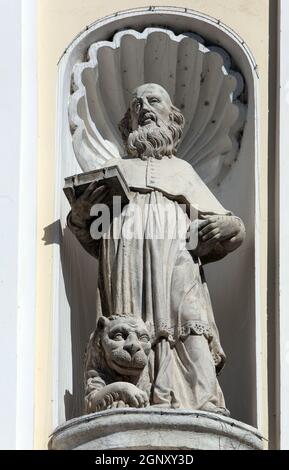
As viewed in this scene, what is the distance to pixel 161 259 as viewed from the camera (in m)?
9.70

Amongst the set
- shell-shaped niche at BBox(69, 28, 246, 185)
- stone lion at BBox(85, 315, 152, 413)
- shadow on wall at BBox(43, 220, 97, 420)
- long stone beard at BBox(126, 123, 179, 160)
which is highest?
shell-shaped niche at BBox(69, 28, 246, 185)

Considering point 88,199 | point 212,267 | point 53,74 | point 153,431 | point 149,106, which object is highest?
point 53,74

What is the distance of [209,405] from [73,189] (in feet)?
3.36

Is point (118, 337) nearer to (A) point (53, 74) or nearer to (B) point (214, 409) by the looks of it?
(B) point (214, 409)

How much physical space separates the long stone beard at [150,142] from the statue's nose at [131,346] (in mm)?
967

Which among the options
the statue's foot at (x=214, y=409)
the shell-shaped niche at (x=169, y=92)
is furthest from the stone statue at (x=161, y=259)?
the shell-shaped niche at (x=169, y=92)

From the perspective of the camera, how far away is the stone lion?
9.38 meters

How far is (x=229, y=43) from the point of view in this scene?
10.4m

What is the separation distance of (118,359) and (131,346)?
7 cm

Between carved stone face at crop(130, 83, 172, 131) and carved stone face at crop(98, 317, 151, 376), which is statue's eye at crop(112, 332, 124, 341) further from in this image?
carved stone face at crop(130, 83, 172, 131)

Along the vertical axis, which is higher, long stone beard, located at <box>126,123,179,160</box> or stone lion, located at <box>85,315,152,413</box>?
long stone beard, located at <box>126,123,179,160</box>

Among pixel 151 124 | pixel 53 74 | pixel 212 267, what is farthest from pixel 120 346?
pixel 53 74

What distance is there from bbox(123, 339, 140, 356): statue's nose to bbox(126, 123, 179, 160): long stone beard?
0.97 m

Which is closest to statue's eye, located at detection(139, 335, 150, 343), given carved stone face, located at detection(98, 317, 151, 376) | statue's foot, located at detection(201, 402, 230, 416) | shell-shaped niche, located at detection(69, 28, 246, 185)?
carved stone face, located at detection(98, 317, 151, 376)
